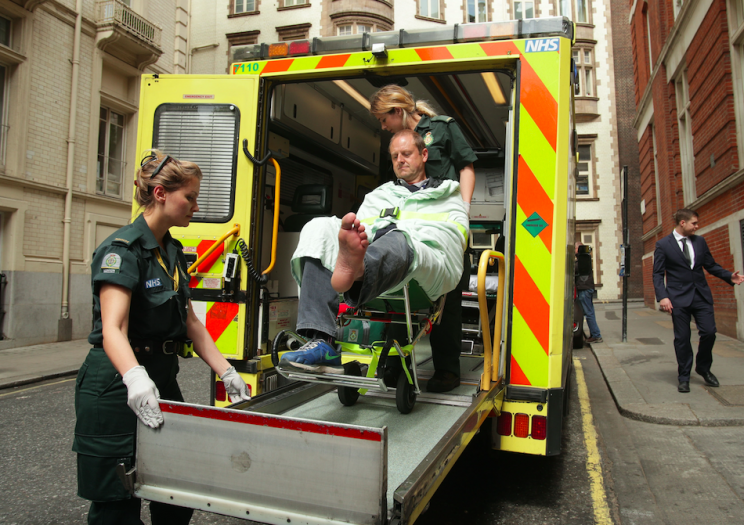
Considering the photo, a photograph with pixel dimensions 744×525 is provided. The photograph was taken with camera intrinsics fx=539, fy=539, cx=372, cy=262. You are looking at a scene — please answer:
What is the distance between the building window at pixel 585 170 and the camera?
2442 centimetres

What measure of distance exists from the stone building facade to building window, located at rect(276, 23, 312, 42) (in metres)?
0.04

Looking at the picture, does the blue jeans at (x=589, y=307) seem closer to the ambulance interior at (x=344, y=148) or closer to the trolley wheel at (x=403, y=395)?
the ambulance interior at (x=344, y=148)

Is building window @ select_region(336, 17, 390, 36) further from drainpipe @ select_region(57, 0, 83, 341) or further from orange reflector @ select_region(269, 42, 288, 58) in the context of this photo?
orange reflector @ select_region(269, 42, 288, 58)

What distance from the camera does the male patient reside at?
2143mm

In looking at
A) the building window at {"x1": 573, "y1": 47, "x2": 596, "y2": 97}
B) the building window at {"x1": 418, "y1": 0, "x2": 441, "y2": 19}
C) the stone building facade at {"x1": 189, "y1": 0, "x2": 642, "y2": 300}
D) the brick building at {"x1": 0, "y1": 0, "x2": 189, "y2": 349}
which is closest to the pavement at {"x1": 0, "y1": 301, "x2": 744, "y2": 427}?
the brick building at {"x1": 0, "y1": 0, "x2": 189, "y2": 349}

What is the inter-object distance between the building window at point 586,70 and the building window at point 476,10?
4720 millimetres

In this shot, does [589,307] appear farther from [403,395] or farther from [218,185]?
[218,185]

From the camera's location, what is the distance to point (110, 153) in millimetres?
13516

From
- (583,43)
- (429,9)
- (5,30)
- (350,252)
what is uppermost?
(429,9)

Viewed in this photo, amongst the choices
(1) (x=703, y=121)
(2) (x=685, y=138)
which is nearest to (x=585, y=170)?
(2) (x=685, y=138)

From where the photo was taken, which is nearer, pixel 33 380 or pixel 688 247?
pixel 688 247

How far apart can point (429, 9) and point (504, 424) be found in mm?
23198

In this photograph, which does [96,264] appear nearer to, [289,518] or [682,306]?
[289,518]

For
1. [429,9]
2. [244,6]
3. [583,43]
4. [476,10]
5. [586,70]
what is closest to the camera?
[244,6]
